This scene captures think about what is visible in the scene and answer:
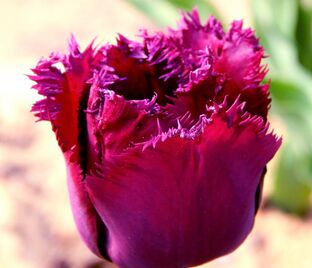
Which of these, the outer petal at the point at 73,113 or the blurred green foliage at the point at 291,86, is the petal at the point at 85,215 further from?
the blurred green foliage at the point at 291,86

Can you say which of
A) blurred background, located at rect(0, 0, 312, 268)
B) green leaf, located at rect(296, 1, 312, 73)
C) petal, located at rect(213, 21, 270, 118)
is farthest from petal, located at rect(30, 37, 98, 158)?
green leaf, located at rect(296, 1, 312, 73)

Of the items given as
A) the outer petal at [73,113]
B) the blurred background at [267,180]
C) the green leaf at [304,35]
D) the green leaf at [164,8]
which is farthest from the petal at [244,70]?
the green leaf at [304,35]

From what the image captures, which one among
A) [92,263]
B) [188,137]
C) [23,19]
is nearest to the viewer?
[188,137]

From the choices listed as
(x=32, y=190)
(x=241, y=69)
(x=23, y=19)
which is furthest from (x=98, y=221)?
(x=23, y=19)

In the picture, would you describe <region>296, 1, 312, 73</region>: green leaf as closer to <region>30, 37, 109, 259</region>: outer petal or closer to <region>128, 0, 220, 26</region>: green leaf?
<region>128, 0, 220, 26</region>: green leaf

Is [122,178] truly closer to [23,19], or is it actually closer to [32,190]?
[32,190]

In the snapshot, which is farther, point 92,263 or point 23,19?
point 23,19
